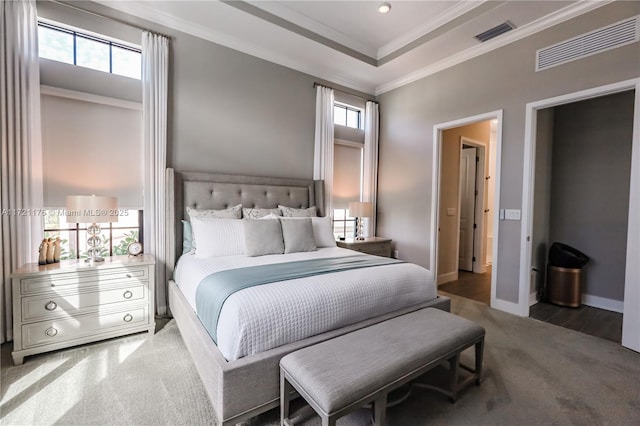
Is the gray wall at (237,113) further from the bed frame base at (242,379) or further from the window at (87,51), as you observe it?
the bed frame base at (242,379)

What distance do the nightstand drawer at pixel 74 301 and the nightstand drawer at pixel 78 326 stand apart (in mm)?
63

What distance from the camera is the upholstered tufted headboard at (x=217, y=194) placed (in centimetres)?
307

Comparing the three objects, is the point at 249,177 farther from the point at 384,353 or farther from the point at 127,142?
the point at 384,353

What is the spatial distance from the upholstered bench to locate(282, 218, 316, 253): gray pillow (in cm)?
127

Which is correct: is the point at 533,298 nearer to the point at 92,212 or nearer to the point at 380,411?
the point at 380,411

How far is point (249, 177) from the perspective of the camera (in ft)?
11.8

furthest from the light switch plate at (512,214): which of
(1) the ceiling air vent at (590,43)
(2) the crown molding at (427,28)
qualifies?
(2) the crown molding at (427,28)

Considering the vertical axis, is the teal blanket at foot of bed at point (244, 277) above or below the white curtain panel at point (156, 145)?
below

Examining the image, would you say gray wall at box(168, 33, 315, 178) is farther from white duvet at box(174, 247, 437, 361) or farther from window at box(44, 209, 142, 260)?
white duvet at box(174, 247, 437, 361)

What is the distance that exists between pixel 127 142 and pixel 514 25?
4.23 m

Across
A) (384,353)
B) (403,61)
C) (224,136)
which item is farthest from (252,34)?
(384,353)

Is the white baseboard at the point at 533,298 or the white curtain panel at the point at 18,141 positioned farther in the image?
the white baseboard at the point at 533,298

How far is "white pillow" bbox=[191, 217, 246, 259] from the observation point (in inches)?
107

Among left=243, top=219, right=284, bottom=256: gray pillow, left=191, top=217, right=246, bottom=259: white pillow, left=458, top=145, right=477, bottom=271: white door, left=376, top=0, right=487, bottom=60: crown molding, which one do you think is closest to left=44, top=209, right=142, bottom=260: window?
left=191, top=217, right=246, bottom=259: white pillow
